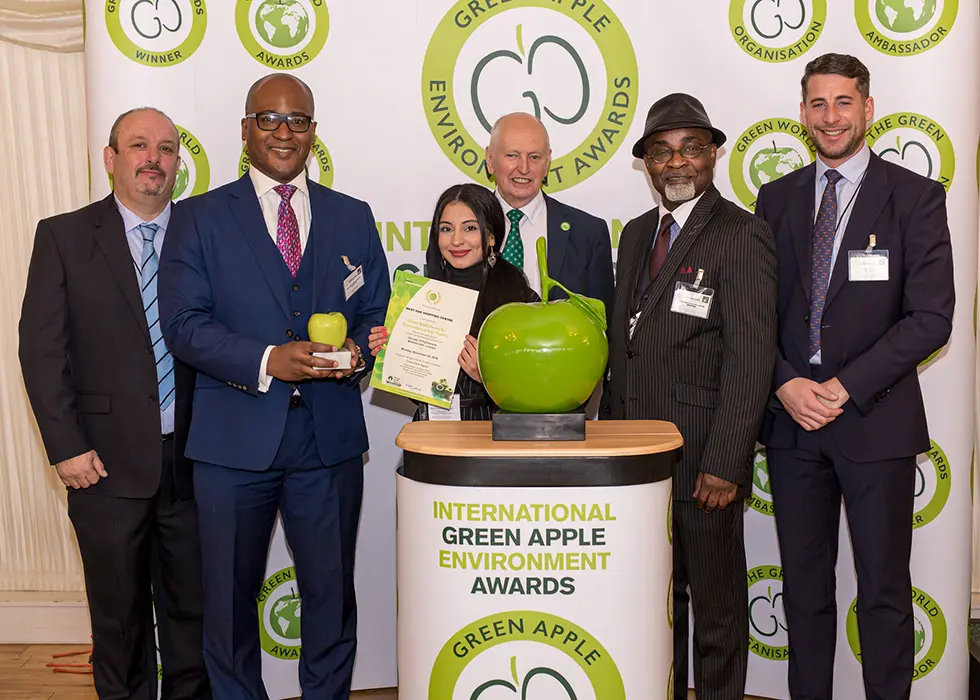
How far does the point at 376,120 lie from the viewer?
3.61 m

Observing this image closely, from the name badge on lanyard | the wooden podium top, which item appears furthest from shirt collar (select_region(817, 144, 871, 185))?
the wooden podium top

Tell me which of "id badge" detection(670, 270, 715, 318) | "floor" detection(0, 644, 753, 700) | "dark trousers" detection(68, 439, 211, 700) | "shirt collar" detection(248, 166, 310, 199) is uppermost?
"shirt collar" detection(248, 166, 310, 199)

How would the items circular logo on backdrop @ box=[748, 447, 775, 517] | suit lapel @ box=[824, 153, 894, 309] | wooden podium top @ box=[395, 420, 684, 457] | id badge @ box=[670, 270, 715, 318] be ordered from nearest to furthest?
wooden podium top @ box=[395, 420, 684, 457]
id badge @ box=[670, 270, 715, 318]
suit lapel @ box=[824, 153, 894, 309]
circular logo on backdrop @ box=[748, 447, 775, 517]

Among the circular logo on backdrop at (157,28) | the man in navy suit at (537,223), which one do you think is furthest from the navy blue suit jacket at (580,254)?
the circular logo on backdrop at (157,28)

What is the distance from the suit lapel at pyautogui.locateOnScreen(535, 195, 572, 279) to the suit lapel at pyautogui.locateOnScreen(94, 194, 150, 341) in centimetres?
128

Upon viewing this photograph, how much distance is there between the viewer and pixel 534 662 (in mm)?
1981

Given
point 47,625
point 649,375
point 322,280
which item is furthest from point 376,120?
point 47,625

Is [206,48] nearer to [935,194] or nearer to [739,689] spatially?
[935,194]

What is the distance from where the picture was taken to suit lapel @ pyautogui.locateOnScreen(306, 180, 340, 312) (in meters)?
2.92

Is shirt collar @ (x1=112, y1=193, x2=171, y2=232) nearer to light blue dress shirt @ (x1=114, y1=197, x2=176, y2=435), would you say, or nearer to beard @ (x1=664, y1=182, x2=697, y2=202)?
light blue dress shirt @ (x1=114, y1=197, x2=176, y2=435)

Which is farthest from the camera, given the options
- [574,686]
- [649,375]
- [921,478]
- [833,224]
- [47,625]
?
[47,625]

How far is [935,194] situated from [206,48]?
8.08 feet

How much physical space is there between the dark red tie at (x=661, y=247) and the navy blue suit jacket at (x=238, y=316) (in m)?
A: 0.87

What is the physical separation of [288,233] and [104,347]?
2.21ft
